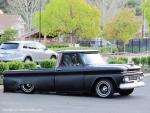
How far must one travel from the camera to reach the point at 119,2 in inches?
3548

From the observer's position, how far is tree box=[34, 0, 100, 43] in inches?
2061

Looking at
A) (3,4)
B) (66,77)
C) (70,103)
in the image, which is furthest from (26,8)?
(70,103)

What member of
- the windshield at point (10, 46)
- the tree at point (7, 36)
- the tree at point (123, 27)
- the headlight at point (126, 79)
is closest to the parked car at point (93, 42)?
the tree at point (123, 27)

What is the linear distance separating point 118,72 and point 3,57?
14.2 metres

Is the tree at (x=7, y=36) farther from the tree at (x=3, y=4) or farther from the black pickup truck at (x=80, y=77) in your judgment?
the tree at (x=3, y=4)

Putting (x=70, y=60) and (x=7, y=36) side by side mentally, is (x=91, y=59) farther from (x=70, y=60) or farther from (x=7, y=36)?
(x=7, y=36)

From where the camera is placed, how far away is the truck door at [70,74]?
54.4 feet

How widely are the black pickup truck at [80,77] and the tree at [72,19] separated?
34592mm

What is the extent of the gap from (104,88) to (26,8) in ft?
210

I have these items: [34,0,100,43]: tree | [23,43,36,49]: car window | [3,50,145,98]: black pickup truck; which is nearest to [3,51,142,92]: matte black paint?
[3,50,145,98]: black pickup truck

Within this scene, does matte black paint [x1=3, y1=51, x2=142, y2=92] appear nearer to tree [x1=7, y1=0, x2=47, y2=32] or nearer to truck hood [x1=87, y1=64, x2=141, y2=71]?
truck hood [x1=87, y1=64, x2=141, y2=71]

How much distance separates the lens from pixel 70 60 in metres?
17.0

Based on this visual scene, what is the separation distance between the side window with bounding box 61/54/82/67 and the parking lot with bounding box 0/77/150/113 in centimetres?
105

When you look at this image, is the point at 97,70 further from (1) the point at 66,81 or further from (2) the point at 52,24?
(2) the point at 52,24
